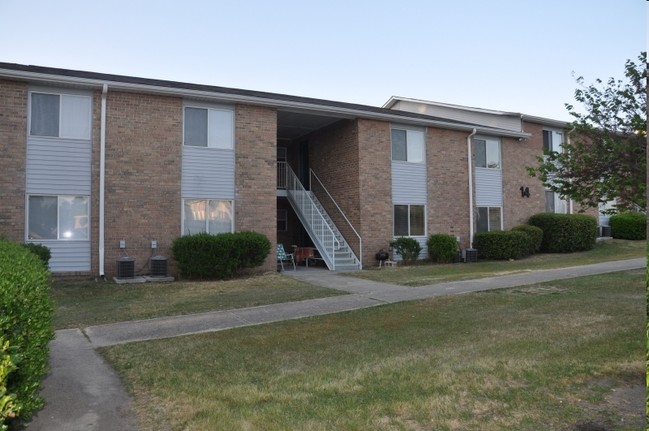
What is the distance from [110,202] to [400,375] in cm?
1138

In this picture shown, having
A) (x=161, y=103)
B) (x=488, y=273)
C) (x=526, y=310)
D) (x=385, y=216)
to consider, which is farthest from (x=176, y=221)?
(x=526, y=310)

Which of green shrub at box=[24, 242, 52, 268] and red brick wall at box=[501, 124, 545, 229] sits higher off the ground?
red brick wall at box=[501, 124, 545, 229]

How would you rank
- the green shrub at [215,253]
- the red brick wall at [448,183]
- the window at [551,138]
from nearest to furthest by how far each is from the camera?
1. the green shrub at [215,253]
2. the red brick wall at [448,183]
3. the window at [551,138]

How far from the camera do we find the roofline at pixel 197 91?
1357cm

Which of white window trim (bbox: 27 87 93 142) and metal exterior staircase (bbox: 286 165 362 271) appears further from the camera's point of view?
metal exterior staircase (bbox: 286 165 362 271)

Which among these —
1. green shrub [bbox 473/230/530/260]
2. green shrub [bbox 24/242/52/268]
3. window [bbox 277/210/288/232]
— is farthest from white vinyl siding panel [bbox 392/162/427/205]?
green shrub [bbox 24/242/52/268]

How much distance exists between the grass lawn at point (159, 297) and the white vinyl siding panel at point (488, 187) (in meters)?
9.76

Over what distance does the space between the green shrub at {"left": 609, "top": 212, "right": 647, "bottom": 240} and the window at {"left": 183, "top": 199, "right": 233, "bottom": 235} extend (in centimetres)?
1943

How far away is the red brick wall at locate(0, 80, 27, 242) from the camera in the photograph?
13406mm

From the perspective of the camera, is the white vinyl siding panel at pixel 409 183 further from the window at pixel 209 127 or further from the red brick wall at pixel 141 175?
the red brick wall at pixel 141 175

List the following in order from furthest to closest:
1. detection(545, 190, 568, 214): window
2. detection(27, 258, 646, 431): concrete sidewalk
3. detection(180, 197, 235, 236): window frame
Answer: detection(545, 190, 568, 214): window
detection(180, 197, 235, 236): window frame
detection(27, 258, 646, 431): concrete sidewalk

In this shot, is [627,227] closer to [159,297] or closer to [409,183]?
[409,183]

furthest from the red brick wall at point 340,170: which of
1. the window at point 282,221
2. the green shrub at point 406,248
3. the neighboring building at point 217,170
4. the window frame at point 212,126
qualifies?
the window frame at point 212,126

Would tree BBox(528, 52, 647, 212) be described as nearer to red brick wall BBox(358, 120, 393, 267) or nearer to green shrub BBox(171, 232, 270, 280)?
green shrub BBox(171, 232, 270, 280)
